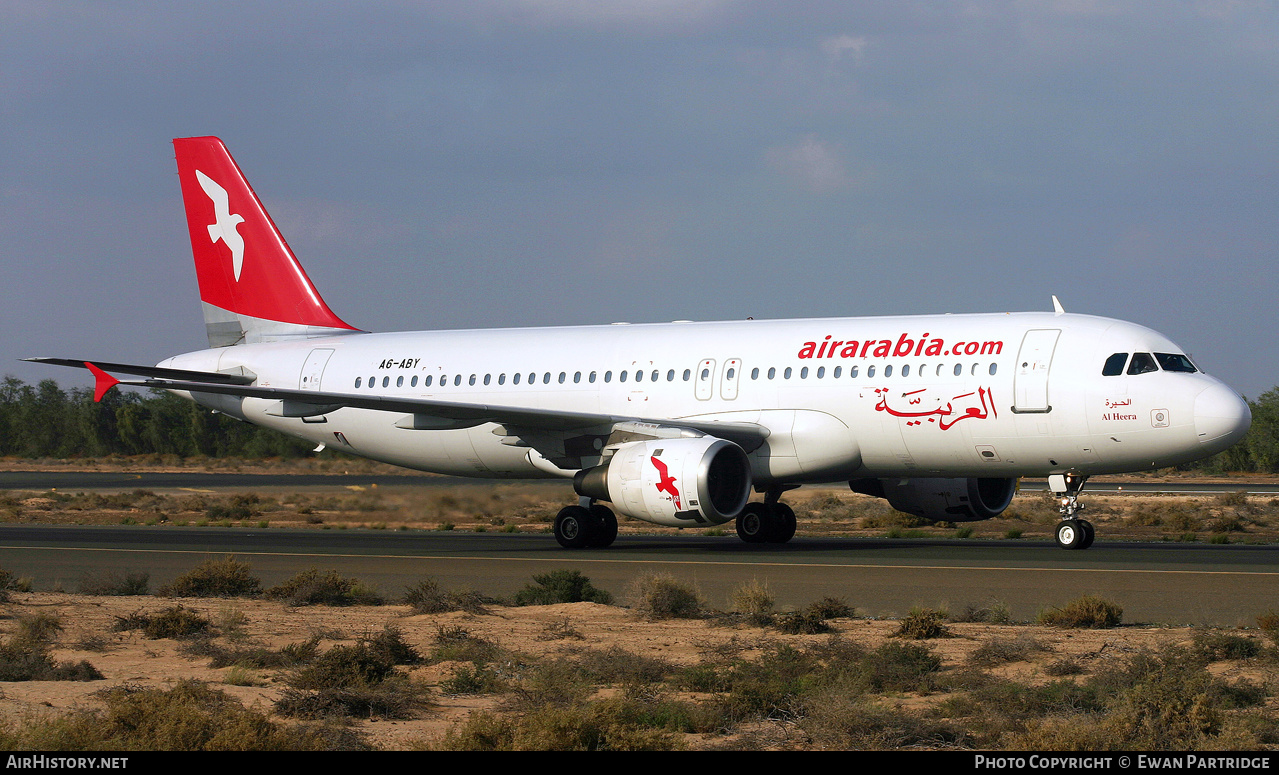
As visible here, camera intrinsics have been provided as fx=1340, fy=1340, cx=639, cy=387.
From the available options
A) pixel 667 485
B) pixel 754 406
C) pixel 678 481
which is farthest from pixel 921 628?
pixel 754 406

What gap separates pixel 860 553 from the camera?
22047mm

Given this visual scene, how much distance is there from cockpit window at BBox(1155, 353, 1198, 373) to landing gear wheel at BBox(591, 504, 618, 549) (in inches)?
375

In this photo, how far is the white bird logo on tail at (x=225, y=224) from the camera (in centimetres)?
3059

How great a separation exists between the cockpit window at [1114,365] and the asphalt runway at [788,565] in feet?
9.31

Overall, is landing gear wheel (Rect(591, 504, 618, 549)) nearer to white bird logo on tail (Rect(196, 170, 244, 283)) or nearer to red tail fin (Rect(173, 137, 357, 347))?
red tail fin (Rect(173, 137, 357, 347))

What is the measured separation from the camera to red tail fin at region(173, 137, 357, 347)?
3047cm

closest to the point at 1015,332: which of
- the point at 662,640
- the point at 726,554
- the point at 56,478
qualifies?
the point at 726,554

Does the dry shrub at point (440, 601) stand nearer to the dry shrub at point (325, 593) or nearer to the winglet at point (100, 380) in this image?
the dry shrub at point (325, 593)

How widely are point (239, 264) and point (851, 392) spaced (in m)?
15.4

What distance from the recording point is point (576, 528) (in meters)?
23.9

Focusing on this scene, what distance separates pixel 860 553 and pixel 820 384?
2904mm

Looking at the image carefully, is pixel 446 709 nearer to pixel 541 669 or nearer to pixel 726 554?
pixel 541 669

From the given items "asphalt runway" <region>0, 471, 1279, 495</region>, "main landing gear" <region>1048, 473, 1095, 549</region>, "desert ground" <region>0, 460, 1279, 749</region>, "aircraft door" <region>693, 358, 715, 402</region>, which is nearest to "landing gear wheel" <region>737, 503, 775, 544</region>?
"aircraft door" <region>693, 358, 715, 402</region>

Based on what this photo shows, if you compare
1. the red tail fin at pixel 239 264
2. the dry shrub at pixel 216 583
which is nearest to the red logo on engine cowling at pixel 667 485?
the dry shrub at pixel 216 583
